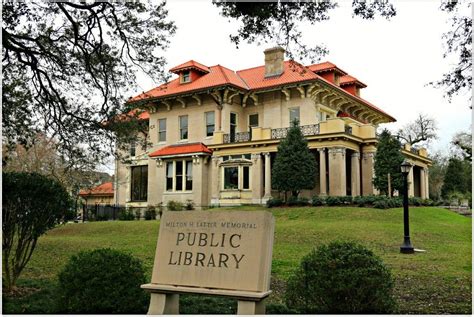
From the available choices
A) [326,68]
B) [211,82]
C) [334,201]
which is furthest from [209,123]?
[334,201]

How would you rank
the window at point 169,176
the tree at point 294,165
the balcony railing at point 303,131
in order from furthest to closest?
the window at point 169,176, the balcony railing at point 303,131, the tree at point 294,165

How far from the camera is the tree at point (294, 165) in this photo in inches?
1196

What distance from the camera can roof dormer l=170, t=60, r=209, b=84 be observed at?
39.8 metres

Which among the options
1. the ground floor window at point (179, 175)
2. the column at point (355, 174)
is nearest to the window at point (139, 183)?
the ground floor window at point (179, 175)

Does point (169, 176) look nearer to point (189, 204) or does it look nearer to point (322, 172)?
point (189, 204)

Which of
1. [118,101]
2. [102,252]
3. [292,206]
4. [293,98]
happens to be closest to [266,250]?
[102,252]

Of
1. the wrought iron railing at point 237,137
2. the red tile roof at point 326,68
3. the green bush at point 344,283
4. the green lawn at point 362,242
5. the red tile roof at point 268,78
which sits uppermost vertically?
the red tile roof at point 326,68

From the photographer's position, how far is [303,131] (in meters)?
33.6

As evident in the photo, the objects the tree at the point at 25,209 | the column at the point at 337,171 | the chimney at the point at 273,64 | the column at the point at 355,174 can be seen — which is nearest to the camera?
the tree at the point at 25,209

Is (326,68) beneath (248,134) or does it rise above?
above

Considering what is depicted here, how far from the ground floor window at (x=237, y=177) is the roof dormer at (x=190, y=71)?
9.29 metres

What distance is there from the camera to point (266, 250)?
6.21m

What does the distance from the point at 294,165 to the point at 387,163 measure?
21.0 feet

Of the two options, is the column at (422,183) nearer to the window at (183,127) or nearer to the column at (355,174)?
the column at (355,174)
